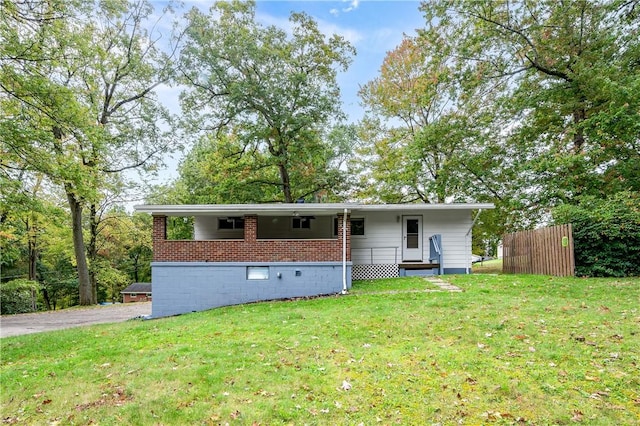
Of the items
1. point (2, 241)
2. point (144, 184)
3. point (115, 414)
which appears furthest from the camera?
point (144, 184)

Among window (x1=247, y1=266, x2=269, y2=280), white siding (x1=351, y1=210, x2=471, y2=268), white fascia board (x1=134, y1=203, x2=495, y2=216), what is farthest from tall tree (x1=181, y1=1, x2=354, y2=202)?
window (x1=247, y1=266, x2=269, y2=280)

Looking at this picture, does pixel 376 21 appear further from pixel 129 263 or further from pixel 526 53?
pixel 129 263

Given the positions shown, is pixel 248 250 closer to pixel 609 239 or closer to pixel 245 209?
pixel 245 209

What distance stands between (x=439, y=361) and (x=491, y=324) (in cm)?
197

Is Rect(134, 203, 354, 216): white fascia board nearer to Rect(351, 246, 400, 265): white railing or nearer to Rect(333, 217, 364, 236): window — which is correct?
Rect(333, 217, 364, 236): window

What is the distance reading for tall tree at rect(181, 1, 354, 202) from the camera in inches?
712

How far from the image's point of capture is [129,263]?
34844 mm

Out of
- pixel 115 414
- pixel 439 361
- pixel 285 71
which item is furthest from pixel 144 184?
pixel 439 361

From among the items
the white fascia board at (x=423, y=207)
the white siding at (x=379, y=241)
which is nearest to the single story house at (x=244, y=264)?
the white fascia board at (x=423, y=207)

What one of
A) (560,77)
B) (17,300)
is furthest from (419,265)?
(17,300)

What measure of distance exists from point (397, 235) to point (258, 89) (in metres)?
10.2

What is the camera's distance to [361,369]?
4.71m

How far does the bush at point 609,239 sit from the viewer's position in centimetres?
1041

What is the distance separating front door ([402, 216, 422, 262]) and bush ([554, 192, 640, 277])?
16.9ft
